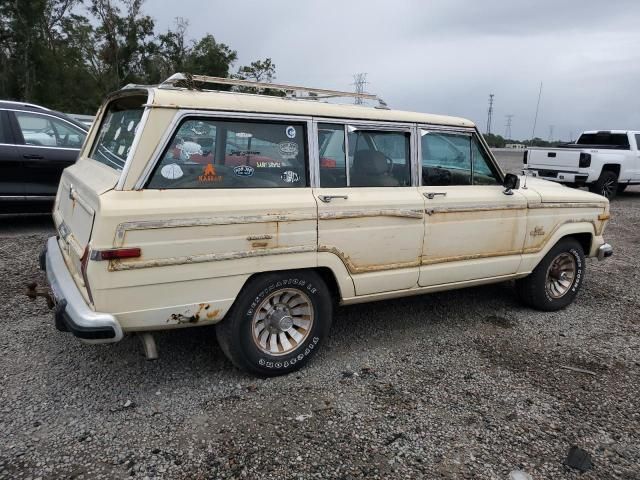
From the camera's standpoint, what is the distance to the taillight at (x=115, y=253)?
2.76 m

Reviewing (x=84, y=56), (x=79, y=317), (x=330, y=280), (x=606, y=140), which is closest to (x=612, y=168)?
(x=606, y=140)

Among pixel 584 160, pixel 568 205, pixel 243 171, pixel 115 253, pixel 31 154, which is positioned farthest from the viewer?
pixel 584 160

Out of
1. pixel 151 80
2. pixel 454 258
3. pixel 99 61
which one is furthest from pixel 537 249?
pixel 99 61

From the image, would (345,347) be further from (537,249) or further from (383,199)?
(537,249)

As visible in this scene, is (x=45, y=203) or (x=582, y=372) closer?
(x=582, y=372)

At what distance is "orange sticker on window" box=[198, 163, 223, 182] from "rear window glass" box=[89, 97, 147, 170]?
0.46m

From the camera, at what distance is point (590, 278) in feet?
20.4

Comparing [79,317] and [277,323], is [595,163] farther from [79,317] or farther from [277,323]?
[79,317]

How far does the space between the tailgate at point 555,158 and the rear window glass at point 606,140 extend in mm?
1966

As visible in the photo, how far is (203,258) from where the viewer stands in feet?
10.0

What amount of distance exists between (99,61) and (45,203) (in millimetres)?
34675

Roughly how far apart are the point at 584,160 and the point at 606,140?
2626 mm

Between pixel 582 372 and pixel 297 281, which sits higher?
pixel 297 281

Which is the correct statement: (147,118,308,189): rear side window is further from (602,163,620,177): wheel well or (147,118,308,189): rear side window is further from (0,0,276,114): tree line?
(0,0,276,114): tree line
